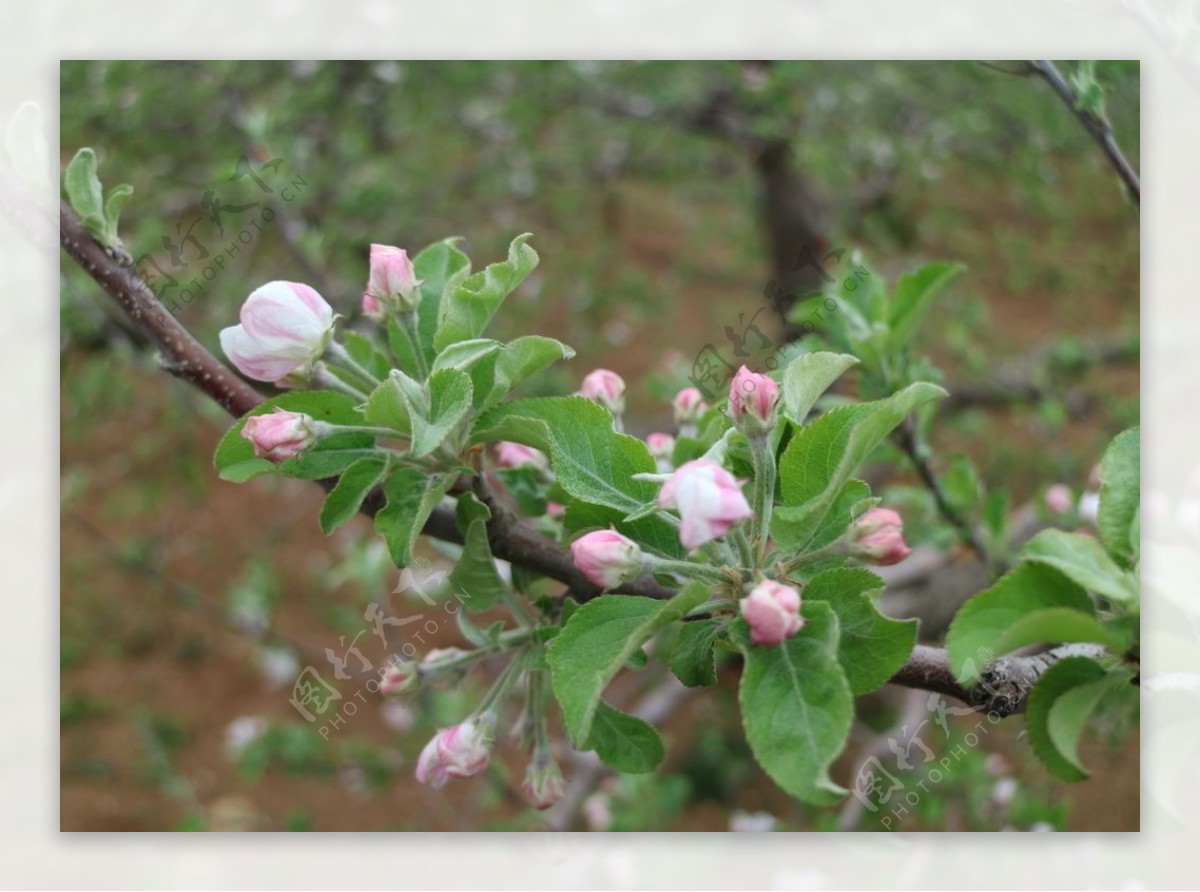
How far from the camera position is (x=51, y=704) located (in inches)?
48.0

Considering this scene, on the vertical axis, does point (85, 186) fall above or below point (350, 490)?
above

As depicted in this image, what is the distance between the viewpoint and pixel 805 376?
65 centimetres

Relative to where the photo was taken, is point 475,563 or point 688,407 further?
point 688,407

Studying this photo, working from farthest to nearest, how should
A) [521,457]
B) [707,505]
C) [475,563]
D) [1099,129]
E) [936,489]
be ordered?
[936,489] < [1099,129] < [521,457] < [475,563] < [707,505]

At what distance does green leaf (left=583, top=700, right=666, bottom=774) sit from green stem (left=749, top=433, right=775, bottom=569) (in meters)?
0.18

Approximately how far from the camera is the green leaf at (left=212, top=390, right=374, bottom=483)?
0.68 m

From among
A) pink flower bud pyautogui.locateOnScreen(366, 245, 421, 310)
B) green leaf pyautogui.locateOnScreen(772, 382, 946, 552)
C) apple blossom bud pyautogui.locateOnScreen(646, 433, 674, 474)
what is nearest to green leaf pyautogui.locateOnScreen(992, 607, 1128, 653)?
green leaf pyautogui.locateOnScreen(772, 382, 946, 552)

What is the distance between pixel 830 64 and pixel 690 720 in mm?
1659

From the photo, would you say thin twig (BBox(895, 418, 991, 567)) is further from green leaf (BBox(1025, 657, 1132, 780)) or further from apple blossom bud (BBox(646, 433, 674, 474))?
green leaf (BBox(1025, 657, 1132, 780))

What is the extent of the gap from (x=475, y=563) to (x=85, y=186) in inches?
15.7

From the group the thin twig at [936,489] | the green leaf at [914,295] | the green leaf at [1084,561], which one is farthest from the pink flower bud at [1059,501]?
the green leaf at [1084,561]

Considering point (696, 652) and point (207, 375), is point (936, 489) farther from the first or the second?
point (207, 375)

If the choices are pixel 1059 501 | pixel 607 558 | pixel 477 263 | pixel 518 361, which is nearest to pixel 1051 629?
pixel 607 558

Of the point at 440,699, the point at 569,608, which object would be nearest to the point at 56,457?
the point at 569,608
